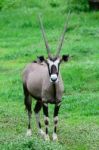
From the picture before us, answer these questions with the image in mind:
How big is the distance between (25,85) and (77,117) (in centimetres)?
237

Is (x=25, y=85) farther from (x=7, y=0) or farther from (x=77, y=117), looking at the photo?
(x=7, y=0)

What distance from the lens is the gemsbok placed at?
1312 cm

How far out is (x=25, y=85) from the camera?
574 inches

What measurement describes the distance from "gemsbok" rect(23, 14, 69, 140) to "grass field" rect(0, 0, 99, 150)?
59 centimetres

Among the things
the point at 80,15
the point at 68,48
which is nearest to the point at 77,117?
the point at 68,48

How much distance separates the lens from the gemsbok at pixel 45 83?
13.1m

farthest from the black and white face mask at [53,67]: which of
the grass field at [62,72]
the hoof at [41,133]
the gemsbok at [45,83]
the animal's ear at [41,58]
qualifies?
the hoof at [41,133]

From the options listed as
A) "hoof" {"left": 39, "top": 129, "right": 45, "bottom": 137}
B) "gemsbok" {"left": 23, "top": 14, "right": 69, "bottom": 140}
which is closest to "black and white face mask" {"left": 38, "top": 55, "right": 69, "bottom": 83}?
"gemsbok" {"left": 23, "top": 14, "right": 69, "bottom": 140}

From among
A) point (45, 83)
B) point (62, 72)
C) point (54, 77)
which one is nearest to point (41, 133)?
point (45, 83)

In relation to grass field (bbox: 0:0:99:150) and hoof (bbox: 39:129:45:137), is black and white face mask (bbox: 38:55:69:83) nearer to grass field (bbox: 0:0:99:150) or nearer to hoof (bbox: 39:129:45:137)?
grass field (bbox: 0:0:99:150)

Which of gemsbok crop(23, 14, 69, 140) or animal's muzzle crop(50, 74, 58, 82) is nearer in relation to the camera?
animal's muzzle crop(50, 74, 58, 82)

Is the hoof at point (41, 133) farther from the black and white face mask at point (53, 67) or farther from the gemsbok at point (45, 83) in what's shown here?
the black and white face mask at point (53, 67)

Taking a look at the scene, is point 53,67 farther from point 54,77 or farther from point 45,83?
point 45,83

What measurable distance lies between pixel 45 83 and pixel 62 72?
8414 millimetres
